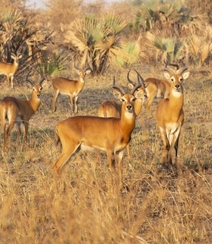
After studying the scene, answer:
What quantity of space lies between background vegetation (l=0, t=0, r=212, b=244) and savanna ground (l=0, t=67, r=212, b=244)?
0.01 m

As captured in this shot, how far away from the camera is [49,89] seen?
54.2ft

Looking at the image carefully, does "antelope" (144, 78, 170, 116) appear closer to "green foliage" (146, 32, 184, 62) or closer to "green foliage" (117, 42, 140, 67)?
"green foliage" (117, 42, 140, 67)

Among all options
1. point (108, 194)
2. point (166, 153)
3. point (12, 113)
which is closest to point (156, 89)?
point (12, 113)

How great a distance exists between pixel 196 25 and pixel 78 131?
2165 centimetres

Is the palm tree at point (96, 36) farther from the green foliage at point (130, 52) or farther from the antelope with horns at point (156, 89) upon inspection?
the antelope with horns at point (156, 89)

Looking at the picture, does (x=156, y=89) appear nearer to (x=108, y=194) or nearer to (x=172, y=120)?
(x=172, y=120)

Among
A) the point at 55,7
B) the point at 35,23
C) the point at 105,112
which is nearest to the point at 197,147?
the point at 105,112

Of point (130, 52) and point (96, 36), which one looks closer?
point (96, 36)

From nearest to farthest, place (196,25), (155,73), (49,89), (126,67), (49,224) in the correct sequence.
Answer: (49,224)
(49,89)
(155,73)
(126,67)
(196,25)

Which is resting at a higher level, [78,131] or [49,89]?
[78,131]

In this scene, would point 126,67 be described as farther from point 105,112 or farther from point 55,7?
point 55,7

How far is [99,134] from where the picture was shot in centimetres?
623

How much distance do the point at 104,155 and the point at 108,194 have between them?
326 centimetres

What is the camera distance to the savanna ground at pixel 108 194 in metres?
3.87
